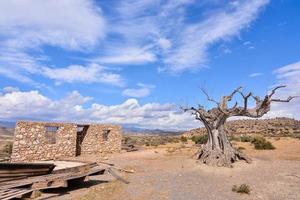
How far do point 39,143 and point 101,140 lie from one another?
6.20 metres

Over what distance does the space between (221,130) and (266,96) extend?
11.8ft

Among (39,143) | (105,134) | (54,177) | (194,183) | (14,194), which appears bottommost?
(194,183)

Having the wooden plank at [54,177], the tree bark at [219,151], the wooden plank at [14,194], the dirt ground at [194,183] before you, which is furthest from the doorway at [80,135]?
the wooden plank at [14,194]

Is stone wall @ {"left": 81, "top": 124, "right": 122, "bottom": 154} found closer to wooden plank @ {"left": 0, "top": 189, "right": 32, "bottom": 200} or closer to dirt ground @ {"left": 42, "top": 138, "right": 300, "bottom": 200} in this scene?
dirt ground @ {"left": 42, "top": 138, "right": 300, "bottom": 200}

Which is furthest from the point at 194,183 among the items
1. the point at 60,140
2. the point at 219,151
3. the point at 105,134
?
the point at 105,134

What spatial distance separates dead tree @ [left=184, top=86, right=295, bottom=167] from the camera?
17828 millimetres

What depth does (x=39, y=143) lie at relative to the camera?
20938 mm

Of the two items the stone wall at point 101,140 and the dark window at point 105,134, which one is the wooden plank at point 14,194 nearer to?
the stone wall at point 101,140

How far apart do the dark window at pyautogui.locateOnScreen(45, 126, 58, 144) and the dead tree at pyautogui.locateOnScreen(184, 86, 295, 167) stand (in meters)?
9.94

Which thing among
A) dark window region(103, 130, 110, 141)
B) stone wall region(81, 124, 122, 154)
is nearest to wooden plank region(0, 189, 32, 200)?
stone wall region(81, 124, 122, 154)

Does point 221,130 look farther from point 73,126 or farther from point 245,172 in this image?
point 73,126

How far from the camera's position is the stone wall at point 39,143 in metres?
19.8

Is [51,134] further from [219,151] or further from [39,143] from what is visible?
[219,151]

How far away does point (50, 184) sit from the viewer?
10828 millimetres
